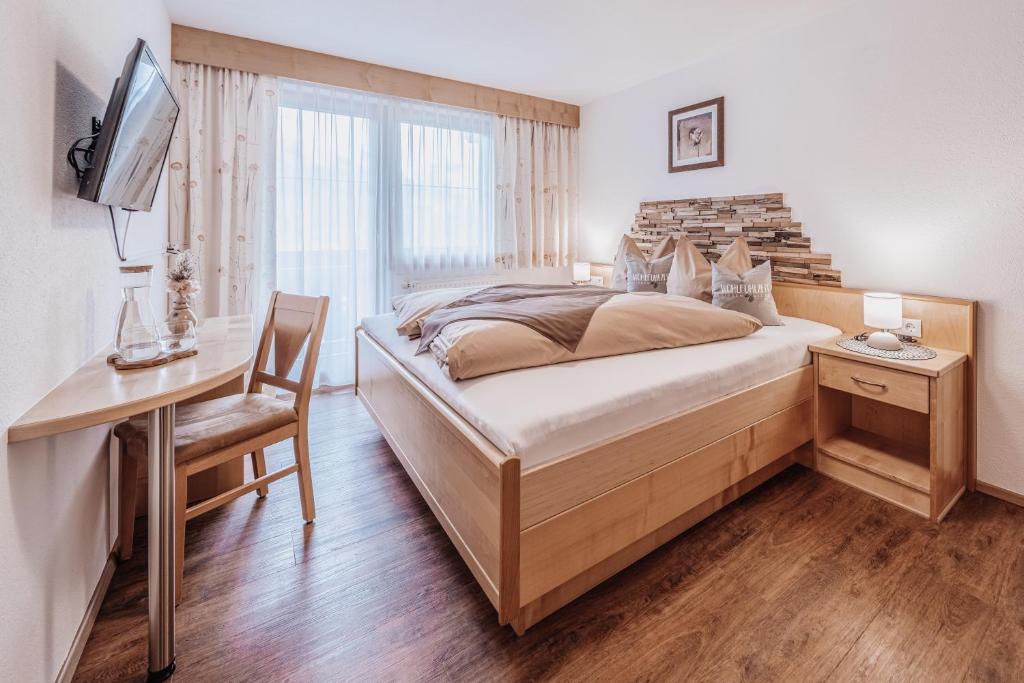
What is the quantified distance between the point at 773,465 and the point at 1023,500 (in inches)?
41.3

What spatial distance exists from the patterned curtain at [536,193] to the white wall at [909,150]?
157 cm

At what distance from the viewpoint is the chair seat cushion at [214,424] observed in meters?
Answer: 1.58

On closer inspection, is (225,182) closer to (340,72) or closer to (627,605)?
(340,72)

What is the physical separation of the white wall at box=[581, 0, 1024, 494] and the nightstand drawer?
1.79 ft

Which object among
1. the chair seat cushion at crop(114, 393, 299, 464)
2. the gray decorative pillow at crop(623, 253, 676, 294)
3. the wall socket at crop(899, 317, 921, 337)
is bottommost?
the chair seat cushion at crop(114, 393, 299, 464)

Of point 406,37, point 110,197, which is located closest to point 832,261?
point 406,37

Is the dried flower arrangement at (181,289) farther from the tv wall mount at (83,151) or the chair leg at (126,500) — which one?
the chair leg at (126,500)

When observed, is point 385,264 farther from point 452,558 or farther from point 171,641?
point 171,641

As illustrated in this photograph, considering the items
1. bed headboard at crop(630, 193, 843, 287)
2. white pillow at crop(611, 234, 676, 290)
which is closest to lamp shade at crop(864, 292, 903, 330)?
bed headboard at crop(630, 193, 843, 287)

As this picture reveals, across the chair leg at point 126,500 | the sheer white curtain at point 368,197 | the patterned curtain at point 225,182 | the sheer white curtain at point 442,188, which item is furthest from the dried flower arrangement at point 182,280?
the sheer white curtain at point 442,188

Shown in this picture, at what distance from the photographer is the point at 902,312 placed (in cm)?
240

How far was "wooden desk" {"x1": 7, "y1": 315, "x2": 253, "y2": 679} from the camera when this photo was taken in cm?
105

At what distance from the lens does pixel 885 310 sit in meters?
2.21

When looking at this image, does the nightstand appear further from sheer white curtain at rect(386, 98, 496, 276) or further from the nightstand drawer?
sheer white curtain at rect(386, 98, 496, 276)
